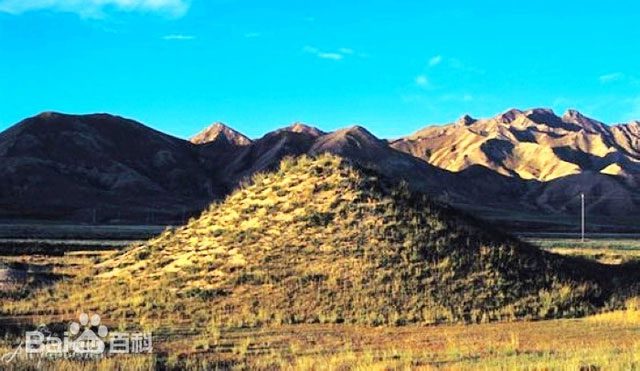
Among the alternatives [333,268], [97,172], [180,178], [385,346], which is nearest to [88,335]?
[385,346]

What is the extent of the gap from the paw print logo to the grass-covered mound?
146 cm

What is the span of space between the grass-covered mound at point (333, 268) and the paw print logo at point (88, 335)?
1463 millimetres

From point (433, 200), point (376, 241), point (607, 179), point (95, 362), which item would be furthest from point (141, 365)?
point (607, 179)

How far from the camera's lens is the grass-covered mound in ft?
77.7

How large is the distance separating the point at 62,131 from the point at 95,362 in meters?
161

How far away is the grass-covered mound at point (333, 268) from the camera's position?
77.7ft

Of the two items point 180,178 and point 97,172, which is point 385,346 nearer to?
point 97,172

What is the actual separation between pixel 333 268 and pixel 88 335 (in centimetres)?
966

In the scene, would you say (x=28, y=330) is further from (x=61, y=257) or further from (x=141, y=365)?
(x=61, y=257)

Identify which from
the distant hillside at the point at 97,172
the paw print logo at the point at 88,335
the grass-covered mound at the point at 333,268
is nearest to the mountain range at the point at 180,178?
the distant hillside at the point at 97,172

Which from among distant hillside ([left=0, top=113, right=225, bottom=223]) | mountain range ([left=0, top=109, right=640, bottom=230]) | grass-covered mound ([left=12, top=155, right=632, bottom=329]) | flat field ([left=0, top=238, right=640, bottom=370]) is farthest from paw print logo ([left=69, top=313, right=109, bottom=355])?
distant hillside ([left=0, top=113, right=225, bottom=223])

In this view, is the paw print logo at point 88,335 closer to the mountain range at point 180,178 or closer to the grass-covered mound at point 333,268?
the grass-covered mound at point 333,268

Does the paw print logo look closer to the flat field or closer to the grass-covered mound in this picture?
the flat field

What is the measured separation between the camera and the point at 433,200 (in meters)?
34.2
